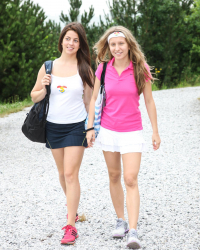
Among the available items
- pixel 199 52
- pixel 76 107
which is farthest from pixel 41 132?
pixel 199 52

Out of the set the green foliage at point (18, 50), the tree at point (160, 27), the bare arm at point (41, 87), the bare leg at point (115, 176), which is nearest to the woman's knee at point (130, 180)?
the bare leg at point (115, 176)

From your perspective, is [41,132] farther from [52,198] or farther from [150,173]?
[150,173]

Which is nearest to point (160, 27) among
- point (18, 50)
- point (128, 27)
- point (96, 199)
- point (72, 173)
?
point (128, 27)

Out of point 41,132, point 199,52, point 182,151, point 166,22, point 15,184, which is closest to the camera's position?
point 41,132

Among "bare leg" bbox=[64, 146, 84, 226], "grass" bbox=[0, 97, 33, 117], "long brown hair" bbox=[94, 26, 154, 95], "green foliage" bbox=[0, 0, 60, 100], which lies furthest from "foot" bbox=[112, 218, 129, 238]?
"green foliage" bbox=[0, 0, 60, 100]

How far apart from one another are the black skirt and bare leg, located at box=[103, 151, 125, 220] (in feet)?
0.95

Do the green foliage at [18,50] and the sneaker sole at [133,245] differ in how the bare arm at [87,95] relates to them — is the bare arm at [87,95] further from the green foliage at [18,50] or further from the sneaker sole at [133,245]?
the green foliage at [18,50]

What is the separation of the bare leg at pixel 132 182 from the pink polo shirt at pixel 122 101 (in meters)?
0.25

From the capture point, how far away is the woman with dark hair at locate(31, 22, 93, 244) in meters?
3.00

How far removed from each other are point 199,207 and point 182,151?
2595 mm

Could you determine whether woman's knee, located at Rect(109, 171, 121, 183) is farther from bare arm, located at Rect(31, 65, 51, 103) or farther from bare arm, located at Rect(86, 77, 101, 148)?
bare arm, located at Rect(31, 65, 51, 103)

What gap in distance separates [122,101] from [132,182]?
2.31 ft

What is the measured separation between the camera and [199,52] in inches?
780

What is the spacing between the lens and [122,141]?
9.11 feet
